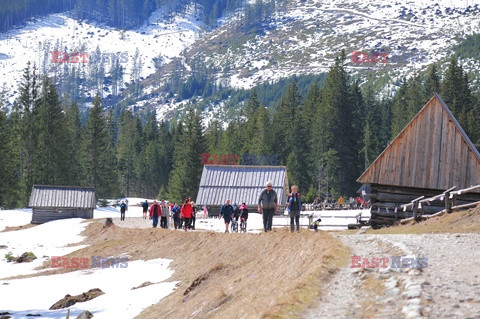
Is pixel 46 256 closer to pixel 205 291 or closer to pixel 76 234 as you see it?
pixel 76 234

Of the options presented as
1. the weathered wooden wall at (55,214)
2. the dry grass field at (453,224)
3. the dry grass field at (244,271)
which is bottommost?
the weathered wooden wall at (55,214)

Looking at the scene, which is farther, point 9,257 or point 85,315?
point 9,257

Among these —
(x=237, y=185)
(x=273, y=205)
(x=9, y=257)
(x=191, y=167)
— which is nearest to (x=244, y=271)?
(x=273, y=205)

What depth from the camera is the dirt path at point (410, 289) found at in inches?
381

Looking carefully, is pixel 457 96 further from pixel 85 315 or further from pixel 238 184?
pixel 85 315

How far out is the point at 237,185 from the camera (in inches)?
2211

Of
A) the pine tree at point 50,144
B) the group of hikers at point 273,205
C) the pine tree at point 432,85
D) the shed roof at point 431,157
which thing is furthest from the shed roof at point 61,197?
the pine tree at point 432,85

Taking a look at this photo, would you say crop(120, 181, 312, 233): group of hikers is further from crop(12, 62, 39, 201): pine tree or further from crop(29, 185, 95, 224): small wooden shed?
crop(12, 62, 39, 201): pine tree

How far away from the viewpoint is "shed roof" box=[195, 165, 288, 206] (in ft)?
182

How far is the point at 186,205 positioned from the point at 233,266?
49.2ft

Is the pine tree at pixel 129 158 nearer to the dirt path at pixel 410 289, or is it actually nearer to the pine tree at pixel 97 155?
the pine tree at pixel 97 155

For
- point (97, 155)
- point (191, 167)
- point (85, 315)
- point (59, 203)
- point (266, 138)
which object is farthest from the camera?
point (266, 138)

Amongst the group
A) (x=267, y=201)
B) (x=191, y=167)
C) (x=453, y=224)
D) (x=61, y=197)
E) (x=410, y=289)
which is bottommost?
(x=61, y=197)

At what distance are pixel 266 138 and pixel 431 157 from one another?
68.5 metres
